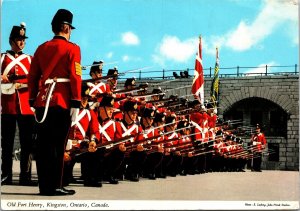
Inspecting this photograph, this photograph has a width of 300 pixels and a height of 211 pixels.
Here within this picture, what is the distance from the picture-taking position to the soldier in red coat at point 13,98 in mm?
5551

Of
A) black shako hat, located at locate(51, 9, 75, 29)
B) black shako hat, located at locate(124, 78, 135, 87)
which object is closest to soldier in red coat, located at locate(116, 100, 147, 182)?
black shako hat, located at locate(124, 78, 135, 87)

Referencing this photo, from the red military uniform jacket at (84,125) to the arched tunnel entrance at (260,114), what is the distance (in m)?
12.3

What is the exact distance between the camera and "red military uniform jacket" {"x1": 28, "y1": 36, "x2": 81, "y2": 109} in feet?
15.4

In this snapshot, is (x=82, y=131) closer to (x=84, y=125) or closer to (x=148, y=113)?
(x=84, y=125)

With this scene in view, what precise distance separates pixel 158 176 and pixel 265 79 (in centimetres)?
987

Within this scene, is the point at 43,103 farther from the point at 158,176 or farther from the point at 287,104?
the point at 287,104

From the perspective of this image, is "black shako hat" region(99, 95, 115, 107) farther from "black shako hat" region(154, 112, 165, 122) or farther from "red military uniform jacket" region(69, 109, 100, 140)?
"black shako hat" region(154, 112, 165, 122)

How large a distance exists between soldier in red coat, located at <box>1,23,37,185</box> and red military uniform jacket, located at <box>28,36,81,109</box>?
83cm

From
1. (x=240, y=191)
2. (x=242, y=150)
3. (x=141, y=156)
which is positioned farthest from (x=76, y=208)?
(x=242, y=150)

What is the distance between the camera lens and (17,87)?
18.4 feet

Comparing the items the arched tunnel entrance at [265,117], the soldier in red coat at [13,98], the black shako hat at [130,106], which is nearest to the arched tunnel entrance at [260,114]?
the arched tunnel entrance at [265,117]

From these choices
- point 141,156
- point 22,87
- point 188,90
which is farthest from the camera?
point 188,90

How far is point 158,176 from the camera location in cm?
802

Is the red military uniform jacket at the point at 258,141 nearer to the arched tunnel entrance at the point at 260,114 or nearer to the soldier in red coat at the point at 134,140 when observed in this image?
the arched tunnel entrance at the point at 260,114
